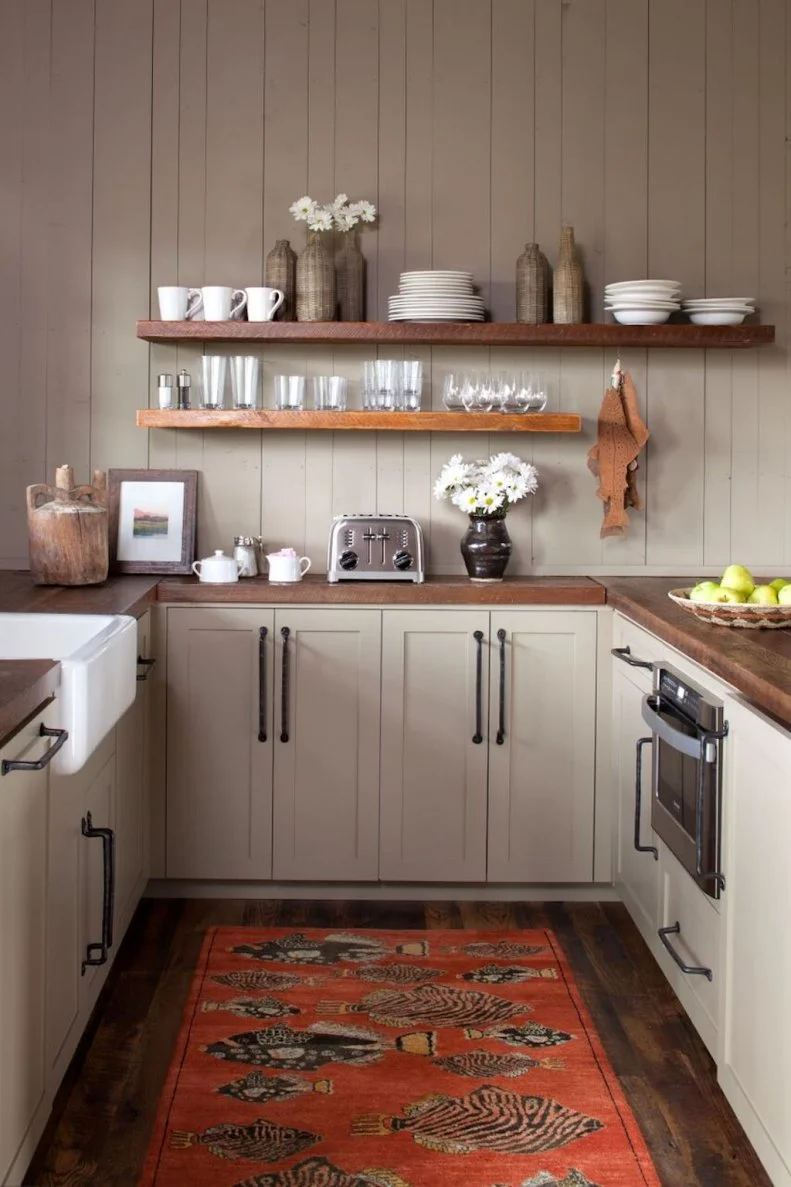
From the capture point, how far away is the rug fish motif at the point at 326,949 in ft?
11.0

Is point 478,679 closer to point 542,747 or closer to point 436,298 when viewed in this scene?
point 542,747

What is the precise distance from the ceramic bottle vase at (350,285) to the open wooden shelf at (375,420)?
1.21 ft

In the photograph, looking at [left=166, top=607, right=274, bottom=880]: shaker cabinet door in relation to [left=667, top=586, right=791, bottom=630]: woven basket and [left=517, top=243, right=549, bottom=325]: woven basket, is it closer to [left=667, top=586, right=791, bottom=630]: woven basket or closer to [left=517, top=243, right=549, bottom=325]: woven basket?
[left=517, top=243, right=549, bottom=325]: woven basket

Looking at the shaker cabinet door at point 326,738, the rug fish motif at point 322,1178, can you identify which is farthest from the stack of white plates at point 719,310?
the rug fish motif at point 322,1178

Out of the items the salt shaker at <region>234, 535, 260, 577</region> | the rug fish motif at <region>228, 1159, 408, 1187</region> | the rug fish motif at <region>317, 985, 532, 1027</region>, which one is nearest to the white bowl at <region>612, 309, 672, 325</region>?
the salt shaker at <region>234, 535, 260, 577</region>

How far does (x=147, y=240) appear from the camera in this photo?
4109mm

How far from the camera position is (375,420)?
3891 millimetres

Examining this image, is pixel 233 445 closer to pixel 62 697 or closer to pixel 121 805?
pixel 121 805

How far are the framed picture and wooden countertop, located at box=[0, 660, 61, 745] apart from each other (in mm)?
1710

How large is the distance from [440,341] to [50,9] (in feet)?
5.29

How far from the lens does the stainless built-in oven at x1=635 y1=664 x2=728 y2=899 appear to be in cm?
255

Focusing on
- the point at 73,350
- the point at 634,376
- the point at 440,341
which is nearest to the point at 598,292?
A: the point at 634,376

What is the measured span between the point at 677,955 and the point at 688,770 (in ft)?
1.55

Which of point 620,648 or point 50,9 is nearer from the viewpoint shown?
point 620,648
